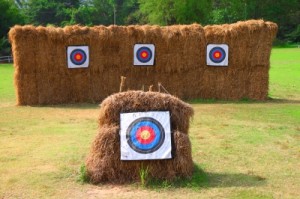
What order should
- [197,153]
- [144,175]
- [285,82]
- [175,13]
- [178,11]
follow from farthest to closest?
[175,13], [178,11], [285,82], [197,153], [144,175]

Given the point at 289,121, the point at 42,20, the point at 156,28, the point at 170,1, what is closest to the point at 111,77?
the point at 156,28

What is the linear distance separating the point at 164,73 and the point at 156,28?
133cm

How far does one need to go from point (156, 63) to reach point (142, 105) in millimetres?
8724

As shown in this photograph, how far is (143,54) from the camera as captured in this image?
48.9 feet

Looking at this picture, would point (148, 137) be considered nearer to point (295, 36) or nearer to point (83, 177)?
point (83, 177)

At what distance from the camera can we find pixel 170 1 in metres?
57.4

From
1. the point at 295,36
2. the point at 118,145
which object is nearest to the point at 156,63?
the point at 118,145

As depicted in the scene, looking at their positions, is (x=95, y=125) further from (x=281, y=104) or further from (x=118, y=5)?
(x=118, y=5)

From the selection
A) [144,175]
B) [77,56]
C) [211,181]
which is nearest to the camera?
[144,175]

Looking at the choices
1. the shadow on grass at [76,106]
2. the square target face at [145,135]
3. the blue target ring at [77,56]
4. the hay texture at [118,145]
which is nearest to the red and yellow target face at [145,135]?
the square target face at [145,135]

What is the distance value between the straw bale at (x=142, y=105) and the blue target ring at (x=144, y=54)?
850 cm

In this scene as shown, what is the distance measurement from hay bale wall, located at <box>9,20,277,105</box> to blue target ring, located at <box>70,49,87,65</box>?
0.23 meters

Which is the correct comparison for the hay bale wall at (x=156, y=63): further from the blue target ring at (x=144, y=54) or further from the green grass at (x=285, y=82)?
the green grass at (x=285, y=82)

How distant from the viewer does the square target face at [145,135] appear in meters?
6.30
